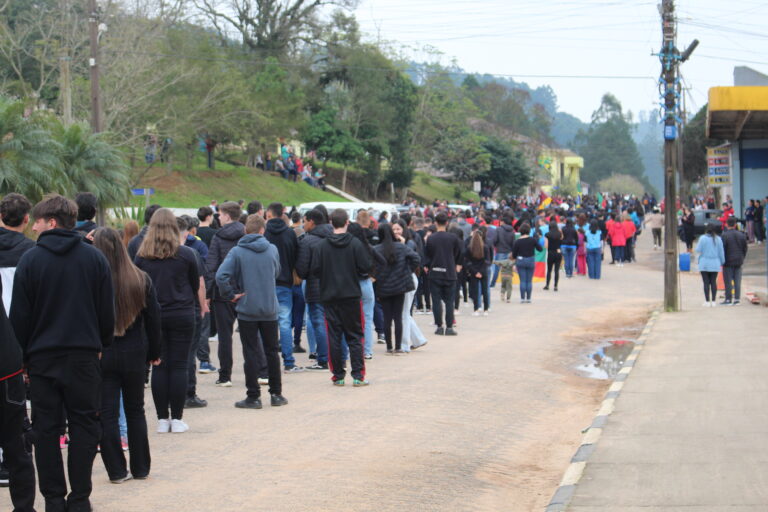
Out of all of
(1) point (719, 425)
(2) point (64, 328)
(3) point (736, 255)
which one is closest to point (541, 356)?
(1) point (719, 425)

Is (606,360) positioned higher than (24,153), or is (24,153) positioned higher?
(24,153)

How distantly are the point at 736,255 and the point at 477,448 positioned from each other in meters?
13.4

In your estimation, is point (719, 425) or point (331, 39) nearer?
point (719, 425)

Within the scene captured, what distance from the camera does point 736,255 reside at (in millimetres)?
19719

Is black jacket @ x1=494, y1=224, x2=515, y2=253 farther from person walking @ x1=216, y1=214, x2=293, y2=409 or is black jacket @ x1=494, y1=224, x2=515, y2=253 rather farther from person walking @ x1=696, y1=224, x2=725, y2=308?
person walking @ x1=216, y1=214, x2=293, y2=409

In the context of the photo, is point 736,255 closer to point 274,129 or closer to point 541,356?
point 541,356

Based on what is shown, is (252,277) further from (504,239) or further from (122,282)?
(504,239)

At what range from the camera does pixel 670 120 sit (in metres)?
19.4

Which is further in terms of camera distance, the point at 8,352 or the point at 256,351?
the point at 256,351

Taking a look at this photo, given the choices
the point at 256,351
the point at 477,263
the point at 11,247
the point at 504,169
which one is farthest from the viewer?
the point at 504,169

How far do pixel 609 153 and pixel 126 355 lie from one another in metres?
143

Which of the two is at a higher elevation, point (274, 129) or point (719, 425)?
point (274, 129)

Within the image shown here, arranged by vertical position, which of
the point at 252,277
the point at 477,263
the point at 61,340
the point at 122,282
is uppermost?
the point at 122,282

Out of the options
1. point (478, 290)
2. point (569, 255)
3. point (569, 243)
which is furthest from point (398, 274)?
point (569, 255)
